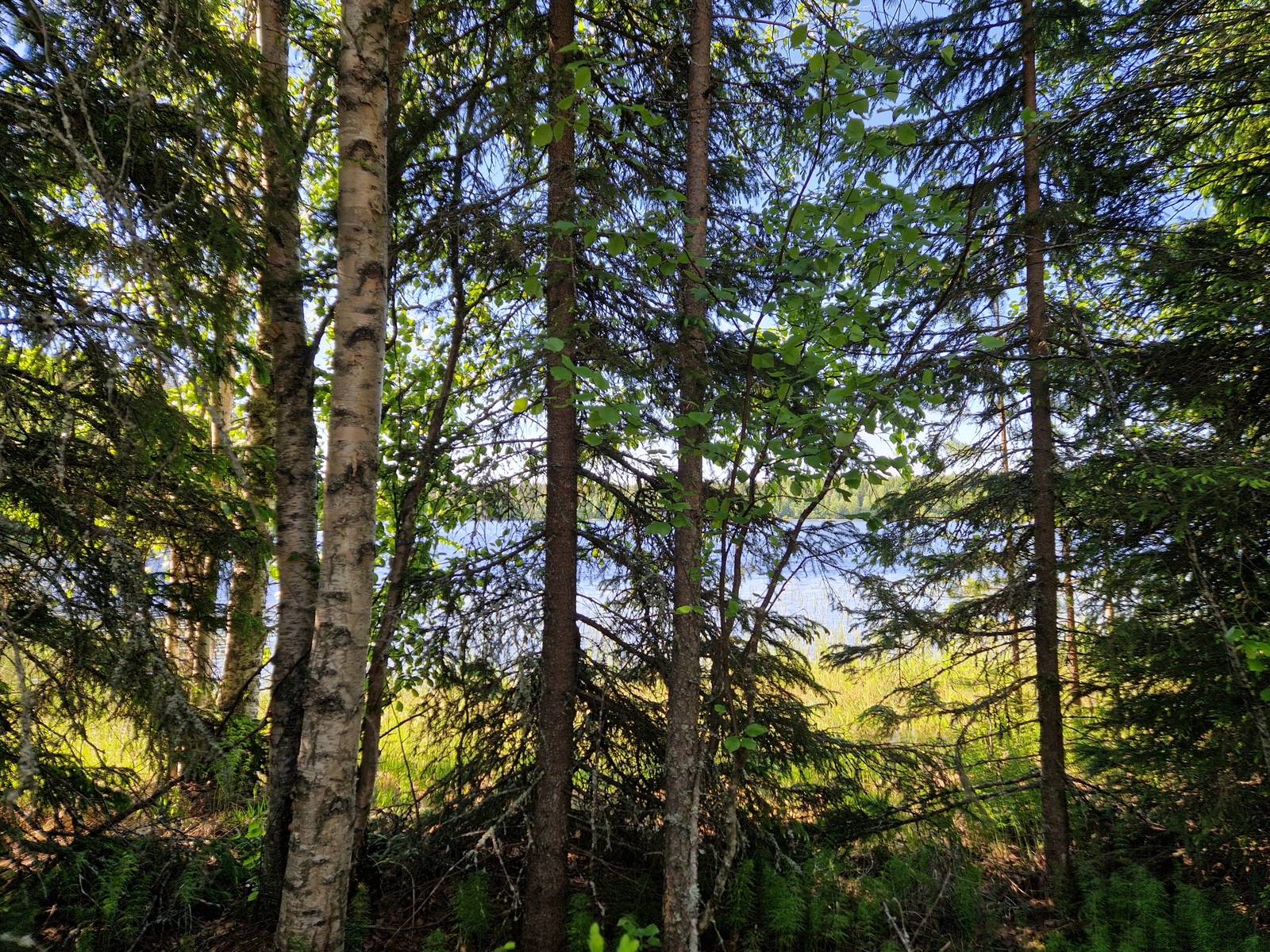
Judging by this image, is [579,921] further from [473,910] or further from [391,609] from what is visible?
[391,609]

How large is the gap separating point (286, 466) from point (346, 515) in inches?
52.7

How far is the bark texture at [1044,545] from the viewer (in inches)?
205

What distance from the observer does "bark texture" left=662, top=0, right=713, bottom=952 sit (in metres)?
3.52

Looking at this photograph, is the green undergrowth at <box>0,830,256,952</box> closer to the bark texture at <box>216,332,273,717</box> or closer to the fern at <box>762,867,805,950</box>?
the bark texture at <box>216,332,273,717</box>

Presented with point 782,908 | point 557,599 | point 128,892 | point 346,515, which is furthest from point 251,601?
point 782,908

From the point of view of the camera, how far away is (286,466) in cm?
436

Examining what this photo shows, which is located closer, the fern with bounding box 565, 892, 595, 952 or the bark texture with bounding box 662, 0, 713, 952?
the bark texture with bounding box 662, 0, 713, 952

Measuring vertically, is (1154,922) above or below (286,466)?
below

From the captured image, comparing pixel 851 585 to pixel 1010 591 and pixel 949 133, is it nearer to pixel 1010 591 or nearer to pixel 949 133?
pixel 1010 591

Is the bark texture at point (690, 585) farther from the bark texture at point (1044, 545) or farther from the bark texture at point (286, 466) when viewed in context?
the bark texture at point (1044, 545)

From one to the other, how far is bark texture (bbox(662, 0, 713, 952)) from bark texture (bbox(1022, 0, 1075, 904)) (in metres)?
2.86

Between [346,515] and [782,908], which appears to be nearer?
[346,515]

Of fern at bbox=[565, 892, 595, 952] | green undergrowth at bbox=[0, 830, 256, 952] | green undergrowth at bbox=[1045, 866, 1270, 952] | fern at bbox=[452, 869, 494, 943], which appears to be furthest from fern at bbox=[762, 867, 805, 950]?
green undergrowth at bbox=[0, 830, 256, 952]

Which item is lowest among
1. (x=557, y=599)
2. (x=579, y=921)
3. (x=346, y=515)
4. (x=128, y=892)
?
(x=579, y=921)
